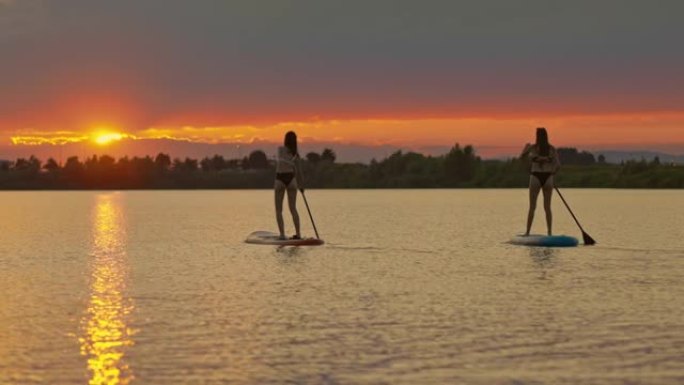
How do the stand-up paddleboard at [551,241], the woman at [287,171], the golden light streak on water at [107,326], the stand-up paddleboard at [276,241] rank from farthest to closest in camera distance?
the stand-up paddleboard at [276,241] < the woman at [287,171] < the stand-up paddleboard at [551,241] < the golden light streak on water at [107,326]

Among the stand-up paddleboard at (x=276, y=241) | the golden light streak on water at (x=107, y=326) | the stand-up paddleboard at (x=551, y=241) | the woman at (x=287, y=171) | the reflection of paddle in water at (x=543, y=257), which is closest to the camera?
the golden light streak on water at (x=107, y=326)

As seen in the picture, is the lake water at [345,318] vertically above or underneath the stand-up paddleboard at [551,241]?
underneath

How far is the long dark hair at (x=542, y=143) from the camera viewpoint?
2823 cm

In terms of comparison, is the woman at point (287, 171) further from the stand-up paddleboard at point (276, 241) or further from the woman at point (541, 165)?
the woman at point (541, 165)

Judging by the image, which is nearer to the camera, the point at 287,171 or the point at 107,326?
the point at 107,326

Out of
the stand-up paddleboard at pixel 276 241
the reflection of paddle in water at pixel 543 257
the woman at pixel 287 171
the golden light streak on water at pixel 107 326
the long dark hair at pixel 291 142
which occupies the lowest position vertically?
the golden light streak on water at pixel 107 326

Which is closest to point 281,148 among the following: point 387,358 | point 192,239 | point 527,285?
point 192,239

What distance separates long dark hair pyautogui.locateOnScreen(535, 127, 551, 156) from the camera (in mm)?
28234

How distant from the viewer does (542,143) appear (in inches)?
1118

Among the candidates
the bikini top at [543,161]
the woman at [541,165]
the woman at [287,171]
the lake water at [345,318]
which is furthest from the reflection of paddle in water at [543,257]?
the woman at [287,171]

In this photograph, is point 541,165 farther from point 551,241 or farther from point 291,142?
point 291,142

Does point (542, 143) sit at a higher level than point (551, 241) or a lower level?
higher

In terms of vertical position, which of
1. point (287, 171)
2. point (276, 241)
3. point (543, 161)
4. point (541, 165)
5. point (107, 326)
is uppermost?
point (543, 161)

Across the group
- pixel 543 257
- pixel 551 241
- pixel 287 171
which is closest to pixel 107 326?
pixel 543 257
